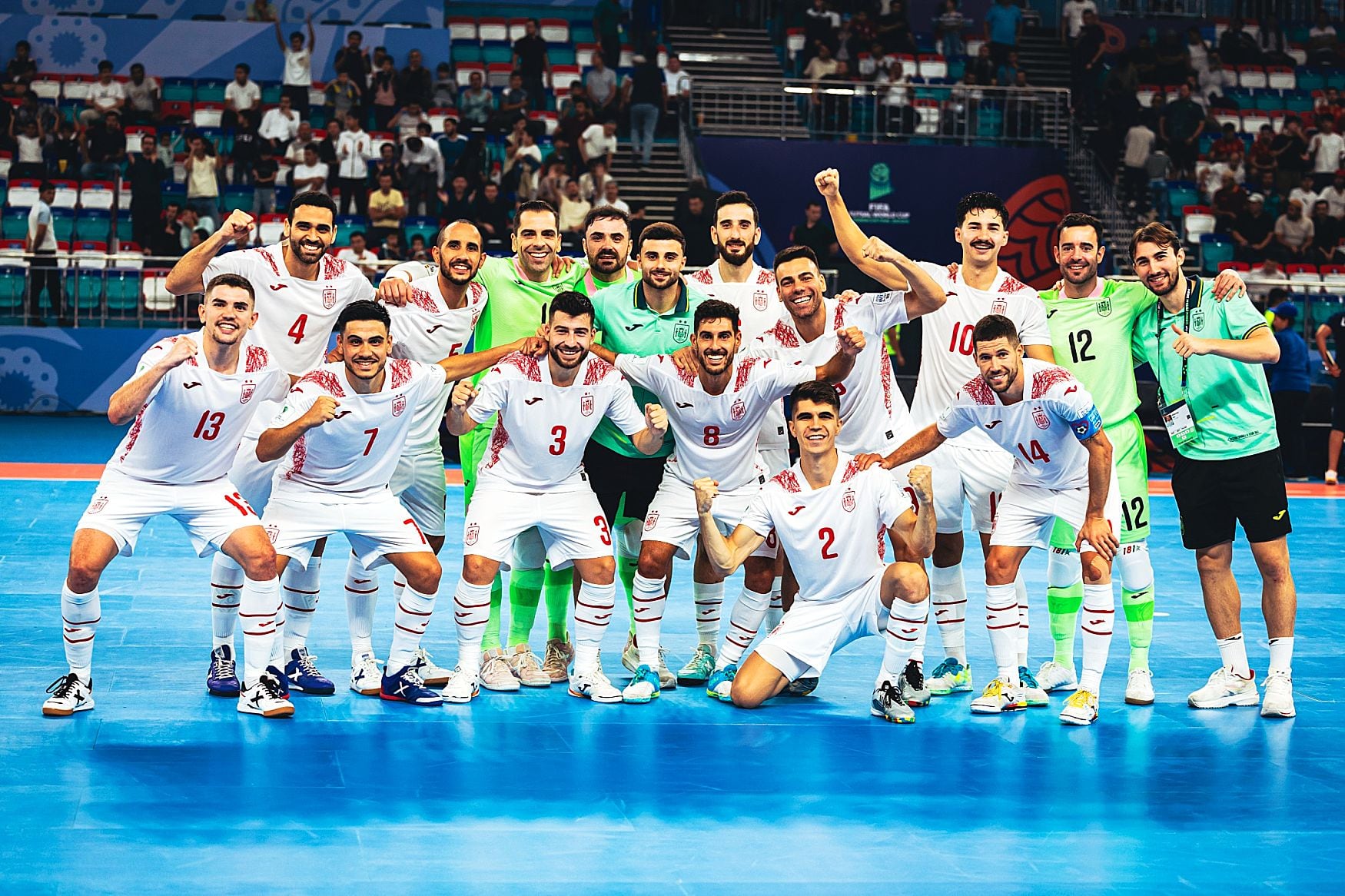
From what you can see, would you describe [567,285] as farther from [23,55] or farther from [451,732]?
[23,55]

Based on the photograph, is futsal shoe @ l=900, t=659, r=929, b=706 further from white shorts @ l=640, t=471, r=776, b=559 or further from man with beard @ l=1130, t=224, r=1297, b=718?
man with beard @ l=1130, t=224, r=1297, b=718

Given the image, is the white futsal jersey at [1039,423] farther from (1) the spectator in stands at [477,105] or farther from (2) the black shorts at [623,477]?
(1) the spectator in stands at [477,105]

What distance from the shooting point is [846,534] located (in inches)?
315

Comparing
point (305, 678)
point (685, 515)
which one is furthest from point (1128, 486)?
point (305, 678)

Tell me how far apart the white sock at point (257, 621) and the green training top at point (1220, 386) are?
16.4 feet

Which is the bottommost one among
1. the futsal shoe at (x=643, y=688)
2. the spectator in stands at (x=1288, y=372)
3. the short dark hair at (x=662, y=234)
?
the futsal shoe at (x=643, y=688)

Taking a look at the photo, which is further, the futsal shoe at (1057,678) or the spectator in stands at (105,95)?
the spectator in stands at (105,95)

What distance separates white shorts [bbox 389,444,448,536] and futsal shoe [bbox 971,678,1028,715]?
328 centimetres

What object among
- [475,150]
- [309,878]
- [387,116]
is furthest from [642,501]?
[387,116]

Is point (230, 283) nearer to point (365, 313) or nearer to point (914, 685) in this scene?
point (365, 313)

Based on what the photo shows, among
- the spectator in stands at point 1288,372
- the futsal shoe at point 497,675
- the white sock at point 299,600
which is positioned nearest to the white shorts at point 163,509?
the white sock at point 299,600

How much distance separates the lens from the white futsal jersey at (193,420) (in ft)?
24.9

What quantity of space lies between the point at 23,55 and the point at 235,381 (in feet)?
63.2

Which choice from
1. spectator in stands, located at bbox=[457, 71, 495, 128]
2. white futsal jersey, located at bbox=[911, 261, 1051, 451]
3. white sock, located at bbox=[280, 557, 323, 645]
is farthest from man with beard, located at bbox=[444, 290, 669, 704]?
spectator in stands, located at bbox=[457, 71, 495, 128]
